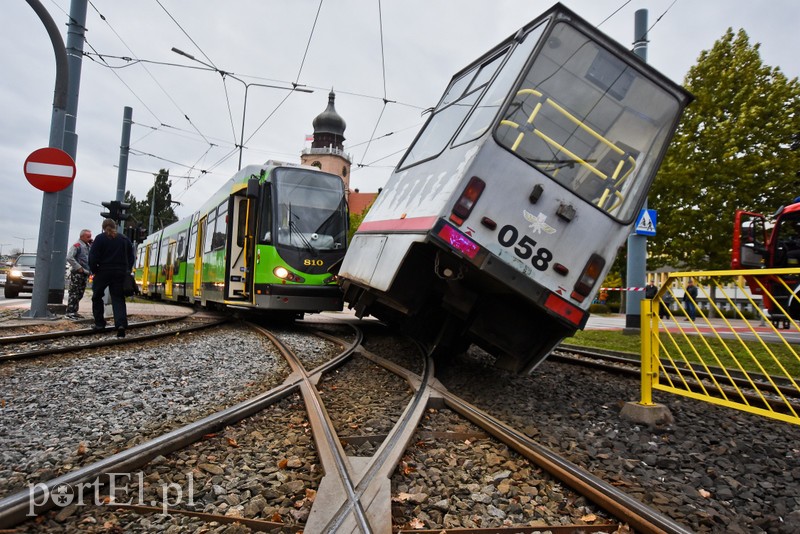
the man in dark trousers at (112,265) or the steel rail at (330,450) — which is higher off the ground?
the man in dark trousers at (112,265)

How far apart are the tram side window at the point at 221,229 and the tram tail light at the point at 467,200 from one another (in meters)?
7.29

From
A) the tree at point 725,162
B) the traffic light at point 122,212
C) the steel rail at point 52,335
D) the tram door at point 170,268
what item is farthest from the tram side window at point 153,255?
the tree at point 725,162

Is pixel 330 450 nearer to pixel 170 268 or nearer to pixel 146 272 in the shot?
pixel 170 268

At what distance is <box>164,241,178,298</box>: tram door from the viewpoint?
17.4 m

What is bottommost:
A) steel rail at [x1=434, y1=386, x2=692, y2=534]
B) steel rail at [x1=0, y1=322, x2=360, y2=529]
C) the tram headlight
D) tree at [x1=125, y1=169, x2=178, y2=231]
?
steel rail at [x1=0, y1=322, x2=360, y2=529]

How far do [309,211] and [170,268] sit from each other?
400 inches

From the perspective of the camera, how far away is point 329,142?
72875 mm

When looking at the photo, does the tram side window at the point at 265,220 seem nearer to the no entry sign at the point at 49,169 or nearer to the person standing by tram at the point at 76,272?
the no entry sign at the point at 49,169

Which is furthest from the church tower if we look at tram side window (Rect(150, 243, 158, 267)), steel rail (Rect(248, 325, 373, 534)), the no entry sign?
steel rail (Rect(248, 325, 373, 534))

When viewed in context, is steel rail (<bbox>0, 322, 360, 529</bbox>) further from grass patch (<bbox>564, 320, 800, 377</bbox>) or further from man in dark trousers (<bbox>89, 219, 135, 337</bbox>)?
grass patch (<bbox>564, 320, 800, 377</bbox>)

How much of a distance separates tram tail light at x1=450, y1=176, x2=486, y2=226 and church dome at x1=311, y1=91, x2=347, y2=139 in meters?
69.8

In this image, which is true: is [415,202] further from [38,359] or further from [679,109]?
[38,359]

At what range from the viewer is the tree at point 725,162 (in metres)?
16.0

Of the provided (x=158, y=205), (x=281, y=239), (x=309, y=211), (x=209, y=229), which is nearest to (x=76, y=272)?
(x=209, y=229)
